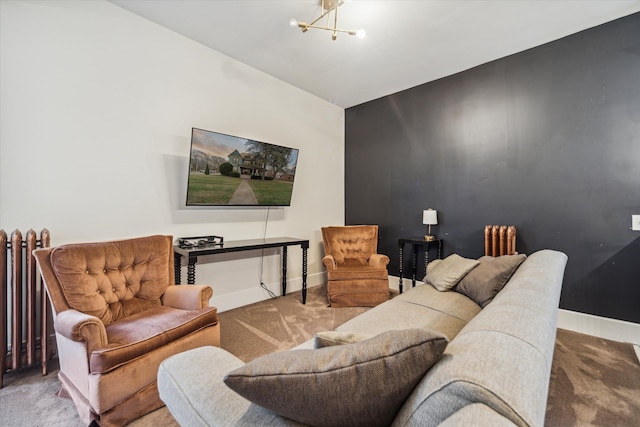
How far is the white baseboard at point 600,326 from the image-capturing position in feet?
8.25

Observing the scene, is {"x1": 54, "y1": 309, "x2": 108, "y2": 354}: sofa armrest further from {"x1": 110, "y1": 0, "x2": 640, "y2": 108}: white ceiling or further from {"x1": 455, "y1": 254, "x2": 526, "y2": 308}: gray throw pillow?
{"x1": 110, "y1": 0, "x2": 640, "y2": 108}: white ceiling

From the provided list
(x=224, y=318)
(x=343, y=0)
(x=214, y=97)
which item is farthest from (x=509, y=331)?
(x=214, y=97)

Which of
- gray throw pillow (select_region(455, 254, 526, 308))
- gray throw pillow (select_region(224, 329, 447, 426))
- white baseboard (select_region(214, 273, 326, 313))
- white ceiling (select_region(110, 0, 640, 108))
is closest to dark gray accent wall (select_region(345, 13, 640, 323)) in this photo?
white ceiling (select_region(110, 0, 640, 108))

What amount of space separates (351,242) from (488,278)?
1.98 m

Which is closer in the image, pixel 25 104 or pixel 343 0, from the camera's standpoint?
pixel 25 104

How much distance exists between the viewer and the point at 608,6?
2.41 meters

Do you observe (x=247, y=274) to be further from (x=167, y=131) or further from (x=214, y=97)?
(x=214, y=97)

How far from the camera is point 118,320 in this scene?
1914 mm

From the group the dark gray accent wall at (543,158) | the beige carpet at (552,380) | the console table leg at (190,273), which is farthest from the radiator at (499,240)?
the console table leg at (190,273)

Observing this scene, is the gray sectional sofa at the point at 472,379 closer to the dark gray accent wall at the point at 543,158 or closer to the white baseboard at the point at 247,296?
the dark gray accent wall at the point at 543,158

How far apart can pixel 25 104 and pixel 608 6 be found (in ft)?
15.5

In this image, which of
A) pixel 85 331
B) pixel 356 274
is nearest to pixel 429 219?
Answer: pixel 356 274

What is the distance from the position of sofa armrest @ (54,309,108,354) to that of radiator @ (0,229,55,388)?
2.27 ft

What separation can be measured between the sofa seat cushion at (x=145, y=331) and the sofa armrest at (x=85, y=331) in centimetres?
6
